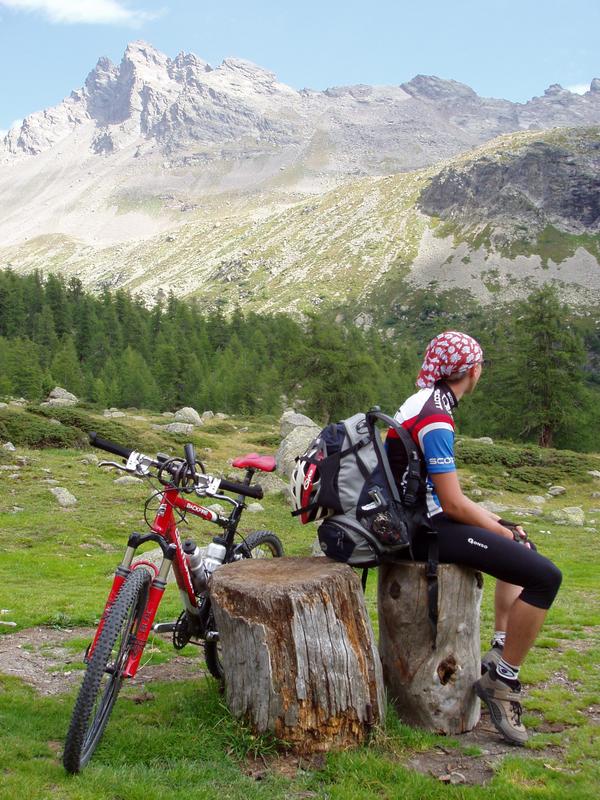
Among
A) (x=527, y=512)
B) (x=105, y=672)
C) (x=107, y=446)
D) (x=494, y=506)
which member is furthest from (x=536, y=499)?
(x=105, y=672)

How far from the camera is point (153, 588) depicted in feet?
17.6

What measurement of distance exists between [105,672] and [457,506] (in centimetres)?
300

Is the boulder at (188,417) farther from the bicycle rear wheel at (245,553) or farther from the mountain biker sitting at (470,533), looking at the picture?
the mountain biker sitting at (470,533)

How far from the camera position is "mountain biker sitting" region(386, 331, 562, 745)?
5219 mm

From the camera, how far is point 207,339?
307 ft

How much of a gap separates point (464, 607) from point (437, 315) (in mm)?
167977

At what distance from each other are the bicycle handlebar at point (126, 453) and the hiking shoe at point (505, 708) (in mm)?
2531

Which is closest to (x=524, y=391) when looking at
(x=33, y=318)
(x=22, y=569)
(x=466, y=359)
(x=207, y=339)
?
(x=22, y=569)

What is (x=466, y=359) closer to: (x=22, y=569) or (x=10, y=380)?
(x=22, y=569)

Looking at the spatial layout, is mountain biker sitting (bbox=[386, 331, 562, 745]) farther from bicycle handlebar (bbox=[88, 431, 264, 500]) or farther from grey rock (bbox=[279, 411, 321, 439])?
grey rock (bbox=[279, 411, 321, 439])

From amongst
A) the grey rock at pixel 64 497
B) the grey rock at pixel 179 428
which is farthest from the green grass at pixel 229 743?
the grey rock at pixel 179 428

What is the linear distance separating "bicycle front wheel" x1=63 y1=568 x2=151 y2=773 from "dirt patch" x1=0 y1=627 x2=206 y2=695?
6.13 ft

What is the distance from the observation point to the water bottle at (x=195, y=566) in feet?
19.6

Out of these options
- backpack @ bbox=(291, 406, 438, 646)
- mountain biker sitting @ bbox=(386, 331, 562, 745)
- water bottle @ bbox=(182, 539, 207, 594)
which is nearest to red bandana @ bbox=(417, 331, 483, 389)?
mountain biker sitting @ bbox=(386, 331, 562, 745)
